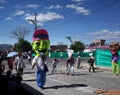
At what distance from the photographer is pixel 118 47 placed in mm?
26047

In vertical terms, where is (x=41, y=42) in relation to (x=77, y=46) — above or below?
below

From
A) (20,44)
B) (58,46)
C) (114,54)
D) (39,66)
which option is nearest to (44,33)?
(39,66)

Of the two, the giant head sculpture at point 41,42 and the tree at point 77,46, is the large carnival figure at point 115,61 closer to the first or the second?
the giant head sculpture at point 41,42

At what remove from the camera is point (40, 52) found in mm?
16453

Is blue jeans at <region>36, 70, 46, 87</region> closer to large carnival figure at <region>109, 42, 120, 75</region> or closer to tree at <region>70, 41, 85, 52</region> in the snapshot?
large carnival figure at <region>109, 42, 120, 75</region>

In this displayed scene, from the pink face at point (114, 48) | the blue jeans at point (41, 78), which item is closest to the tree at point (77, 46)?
the pink face at point (114, 48)

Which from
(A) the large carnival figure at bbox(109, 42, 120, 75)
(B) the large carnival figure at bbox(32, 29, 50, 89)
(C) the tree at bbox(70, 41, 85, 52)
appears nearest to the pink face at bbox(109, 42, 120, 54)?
(A) the large carnival figure at bbox(109, 42, 120, 75)

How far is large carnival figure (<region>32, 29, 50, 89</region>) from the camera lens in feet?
51.6

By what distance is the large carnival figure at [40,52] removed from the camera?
1573 cm

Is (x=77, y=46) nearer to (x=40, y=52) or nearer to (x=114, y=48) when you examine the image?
(x=114, y=48)

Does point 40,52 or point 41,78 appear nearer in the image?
point 41,78

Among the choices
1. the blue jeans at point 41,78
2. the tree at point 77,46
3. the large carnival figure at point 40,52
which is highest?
the tree at point 77,46

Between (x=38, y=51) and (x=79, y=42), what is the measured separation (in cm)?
9001

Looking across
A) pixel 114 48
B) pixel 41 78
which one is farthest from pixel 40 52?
pixel 114 48
